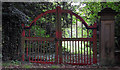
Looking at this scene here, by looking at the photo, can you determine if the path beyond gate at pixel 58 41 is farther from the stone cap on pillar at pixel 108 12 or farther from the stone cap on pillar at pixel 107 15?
the stone cap on pillar at pixel 108 12

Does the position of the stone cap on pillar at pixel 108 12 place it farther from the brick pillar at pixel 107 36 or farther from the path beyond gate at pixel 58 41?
the path beyond gate at pixel 58 41

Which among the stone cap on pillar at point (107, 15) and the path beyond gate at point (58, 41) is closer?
the stone cap on pillar at point (107, 15)

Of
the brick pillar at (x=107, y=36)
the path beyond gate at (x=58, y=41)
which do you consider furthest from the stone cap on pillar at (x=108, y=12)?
the path beyond gate at (x=58, y=41)

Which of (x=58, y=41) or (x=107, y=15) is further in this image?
(x=58, y=41)

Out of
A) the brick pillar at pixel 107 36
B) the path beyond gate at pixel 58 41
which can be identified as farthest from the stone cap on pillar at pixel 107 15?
the path beyond gate at pixel 58 41

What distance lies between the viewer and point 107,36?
4.74 meters

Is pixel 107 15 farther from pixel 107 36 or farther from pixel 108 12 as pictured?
pixel 107 36

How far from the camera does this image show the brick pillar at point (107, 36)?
472 cm

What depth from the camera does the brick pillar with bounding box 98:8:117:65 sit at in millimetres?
4723

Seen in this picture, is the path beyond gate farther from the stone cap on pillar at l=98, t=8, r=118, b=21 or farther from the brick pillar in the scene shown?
the stone cap on pillar at l=98, t=8, r=118, b=21

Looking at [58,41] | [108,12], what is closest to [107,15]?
[108,12]

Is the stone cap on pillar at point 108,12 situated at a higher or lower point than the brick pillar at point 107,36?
higher

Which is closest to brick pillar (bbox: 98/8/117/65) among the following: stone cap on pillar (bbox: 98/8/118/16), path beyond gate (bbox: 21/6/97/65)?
stone cap on pillar (bbox: 98/8/118/16)

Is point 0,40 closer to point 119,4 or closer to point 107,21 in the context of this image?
point 107,21
